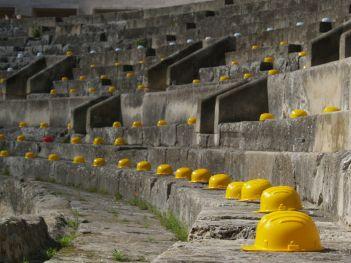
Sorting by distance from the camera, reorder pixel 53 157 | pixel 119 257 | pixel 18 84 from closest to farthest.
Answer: pixel 119 257
pixel 53 157
pixel 18 84

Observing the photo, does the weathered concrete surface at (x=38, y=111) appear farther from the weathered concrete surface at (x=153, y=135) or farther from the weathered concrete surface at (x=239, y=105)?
the weathered concrete surface at (x=239, y=105)

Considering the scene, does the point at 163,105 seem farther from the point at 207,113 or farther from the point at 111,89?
the point at 111,89

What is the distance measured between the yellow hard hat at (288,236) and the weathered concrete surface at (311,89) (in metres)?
4.50

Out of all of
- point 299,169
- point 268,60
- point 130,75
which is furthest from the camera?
point 130,75

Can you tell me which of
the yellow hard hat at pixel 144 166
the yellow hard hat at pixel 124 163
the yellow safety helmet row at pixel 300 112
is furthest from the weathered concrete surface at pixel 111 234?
the yellow hard hat at pixel 124 163

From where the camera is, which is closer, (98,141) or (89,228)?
(89,228)

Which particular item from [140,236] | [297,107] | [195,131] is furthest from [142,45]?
[140,236]

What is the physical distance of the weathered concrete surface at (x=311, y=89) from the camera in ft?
31.0

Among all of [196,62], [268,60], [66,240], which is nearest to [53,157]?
[196,62]

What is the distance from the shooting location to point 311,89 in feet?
34.2

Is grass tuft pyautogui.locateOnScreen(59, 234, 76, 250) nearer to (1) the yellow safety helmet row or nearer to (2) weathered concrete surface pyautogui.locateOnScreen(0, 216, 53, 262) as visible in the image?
(2) weathered concrete surface pyautogui.locateOnScreen(0, 216, 53, 262)

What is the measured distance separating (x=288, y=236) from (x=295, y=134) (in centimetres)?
429

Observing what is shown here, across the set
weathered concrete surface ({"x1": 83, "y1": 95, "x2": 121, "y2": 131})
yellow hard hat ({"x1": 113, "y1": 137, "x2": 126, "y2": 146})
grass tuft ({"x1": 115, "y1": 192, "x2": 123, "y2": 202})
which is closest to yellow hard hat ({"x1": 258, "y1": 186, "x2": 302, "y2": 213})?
grass tuft ({"x1": 115, "y1": 192, "x2": 123, "y2": 202})

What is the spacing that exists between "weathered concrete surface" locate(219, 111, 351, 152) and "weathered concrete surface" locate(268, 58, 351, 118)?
64 cm
